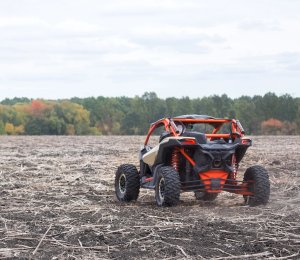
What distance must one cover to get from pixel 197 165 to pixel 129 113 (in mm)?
80313

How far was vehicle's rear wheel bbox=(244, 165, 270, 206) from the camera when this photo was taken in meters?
10.4

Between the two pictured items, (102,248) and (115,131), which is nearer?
(102,248)

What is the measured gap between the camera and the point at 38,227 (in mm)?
8211

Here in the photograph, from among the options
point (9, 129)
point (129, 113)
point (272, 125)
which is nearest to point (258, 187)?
point (9, 129)

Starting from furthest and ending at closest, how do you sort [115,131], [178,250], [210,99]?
[210,99] → [115,131] → [178,250]

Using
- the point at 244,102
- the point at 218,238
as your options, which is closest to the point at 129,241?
the point at 218,238

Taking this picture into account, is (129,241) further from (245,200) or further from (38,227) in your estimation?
(245,200)

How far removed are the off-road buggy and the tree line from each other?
188 ft

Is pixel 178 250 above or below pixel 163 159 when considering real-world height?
below

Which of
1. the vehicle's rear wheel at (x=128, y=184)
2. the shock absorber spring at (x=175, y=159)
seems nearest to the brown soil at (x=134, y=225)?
the vehicle's rear wheel at (x=128, y=184)

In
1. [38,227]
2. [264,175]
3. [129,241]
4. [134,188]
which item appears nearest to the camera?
[129,241]

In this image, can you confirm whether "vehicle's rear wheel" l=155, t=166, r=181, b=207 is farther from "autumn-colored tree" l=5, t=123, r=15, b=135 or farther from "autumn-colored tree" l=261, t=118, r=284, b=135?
"autumn-colored tree" l=261, t=118, r=284, b=135

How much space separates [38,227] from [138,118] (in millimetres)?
81648

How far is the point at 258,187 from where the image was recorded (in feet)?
34.2
